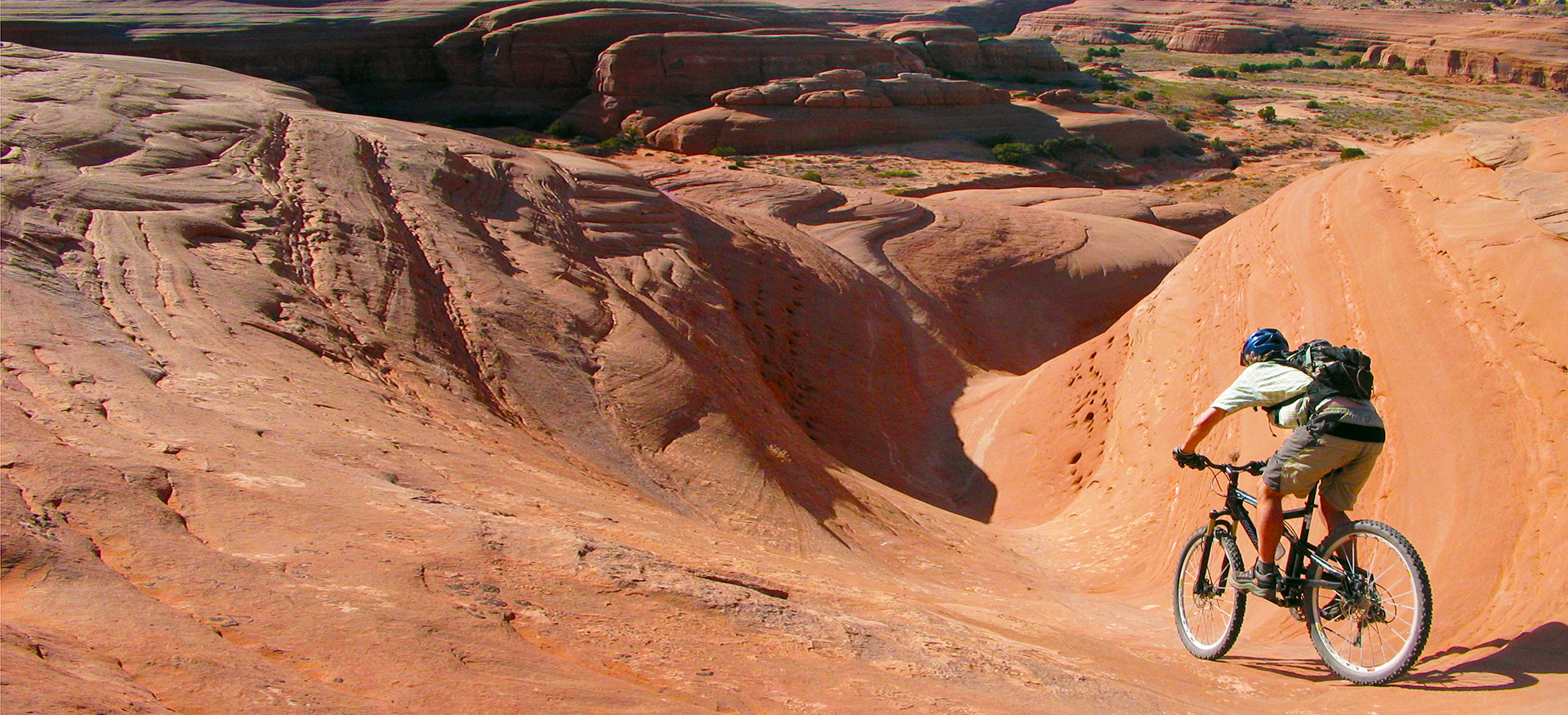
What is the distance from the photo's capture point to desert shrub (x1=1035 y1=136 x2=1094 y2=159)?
33.3 meters

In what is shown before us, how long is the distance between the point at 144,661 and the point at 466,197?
348 inches

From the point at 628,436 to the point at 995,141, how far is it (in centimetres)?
2900

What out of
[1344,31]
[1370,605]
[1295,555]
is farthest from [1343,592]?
[1344,31]

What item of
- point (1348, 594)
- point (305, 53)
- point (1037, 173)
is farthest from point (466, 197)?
point (305, 53)

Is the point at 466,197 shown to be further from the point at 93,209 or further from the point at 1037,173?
the point at 1037,173

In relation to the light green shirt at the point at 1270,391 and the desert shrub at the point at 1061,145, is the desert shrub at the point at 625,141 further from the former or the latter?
the light green shirt at the point at 1270,391

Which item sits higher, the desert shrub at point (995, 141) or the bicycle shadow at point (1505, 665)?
the desert shrub at point (995, 141)

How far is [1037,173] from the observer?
3058 centimetres

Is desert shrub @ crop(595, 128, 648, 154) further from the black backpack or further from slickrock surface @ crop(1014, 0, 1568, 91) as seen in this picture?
slickrock surface @ crop(1014, 0, 1568, 91)

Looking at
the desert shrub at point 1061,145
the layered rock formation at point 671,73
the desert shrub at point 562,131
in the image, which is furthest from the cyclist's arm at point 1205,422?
the desert shrub at point 562,131

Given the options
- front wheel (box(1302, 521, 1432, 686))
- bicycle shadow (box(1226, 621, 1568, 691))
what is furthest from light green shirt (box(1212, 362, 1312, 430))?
bicycle shadow (box(1226, 621, 1568, 691))

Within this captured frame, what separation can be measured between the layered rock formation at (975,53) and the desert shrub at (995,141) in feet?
36.1

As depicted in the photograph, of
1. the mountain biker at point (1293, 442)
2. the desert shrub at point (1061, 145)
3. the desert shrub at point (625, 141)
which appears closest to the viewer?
the mountain biker at point (1293, 442)

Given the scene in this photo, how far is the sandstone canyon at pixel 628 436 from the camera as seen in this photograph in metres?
3.00
